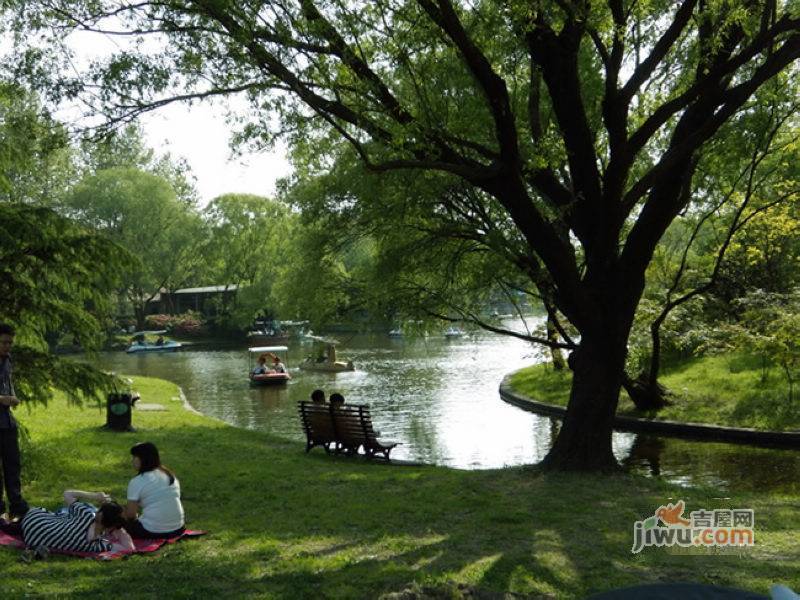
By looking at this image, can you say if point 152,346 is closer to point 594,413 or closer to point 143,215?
point 143,215

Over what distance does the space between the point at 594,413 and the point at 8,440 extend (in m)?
7.64

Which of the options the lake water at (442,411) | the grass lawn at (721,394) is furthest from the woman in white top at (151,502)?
the grass lawn at (721,394)

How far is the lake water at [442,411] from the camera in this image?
610 inches

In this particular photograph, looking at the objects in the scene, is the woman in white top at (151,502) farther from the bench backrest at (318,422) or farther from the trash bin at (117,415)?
the trash bin at (117,415)

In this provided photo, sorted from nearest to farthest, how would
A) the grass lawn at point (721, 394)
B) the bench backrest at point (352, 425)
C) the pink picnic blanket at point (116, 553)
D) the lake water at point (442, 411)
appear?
the pink picnic blanket at point (116, 553) → the bench backrest at point (352, 425) → the lake water at point (442, 411) → the grass lawn at point (721, 394)

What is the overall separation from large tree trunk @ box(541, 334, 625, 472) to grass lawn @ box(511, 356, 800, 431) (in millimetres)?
7597

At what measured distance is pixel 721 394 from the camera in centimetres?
2100

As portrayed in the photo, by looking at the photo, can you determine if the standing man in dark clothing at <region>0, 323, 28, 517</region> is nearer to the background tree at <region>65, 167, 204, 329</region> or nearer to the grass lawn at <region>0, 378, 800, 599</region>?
the grass lawn at <region>0, 378, 800, 599</region>

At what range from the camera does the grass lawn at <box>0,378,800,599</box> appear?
6070 mm

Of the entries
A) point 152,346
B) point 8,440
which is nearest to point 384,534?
point 8,440

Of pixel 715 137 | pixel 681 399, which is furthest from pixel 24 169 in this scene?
pixel 681 399

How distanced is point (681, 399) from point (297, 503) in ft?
47.1

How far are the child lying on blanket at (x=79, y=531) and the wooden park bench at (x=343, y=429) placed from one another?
7.01 meters

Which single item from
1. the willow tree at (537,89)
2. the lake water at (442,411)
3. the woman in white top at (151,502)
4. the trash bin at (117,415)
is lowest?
the lake water at (442,411)
